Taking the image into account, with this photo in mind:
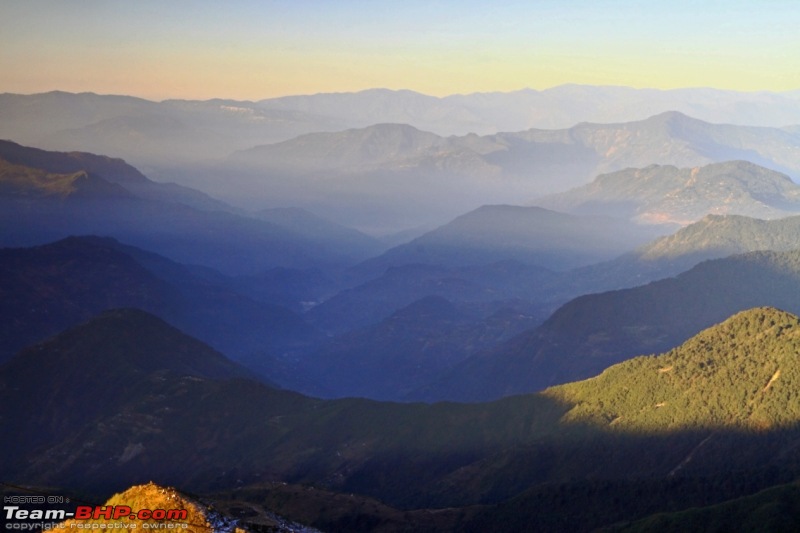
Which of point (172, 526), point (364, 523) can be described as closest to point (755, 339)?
point (364, 523)

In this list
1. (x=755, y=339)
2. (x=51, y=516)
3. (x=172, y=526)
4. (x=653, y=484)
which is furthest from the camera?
(x=755, y=339)

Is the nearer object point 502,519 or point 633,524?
point 633,524

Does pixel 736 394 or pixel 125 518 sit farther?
pixel 736 394

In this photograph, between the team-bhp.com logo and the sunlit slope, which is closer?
the team-bhp.com logo

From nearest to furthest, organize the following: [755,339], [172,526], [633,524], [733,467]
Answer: [172,526] < [633,524] < [733,467] < [755,339]

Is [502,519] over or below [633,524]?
below

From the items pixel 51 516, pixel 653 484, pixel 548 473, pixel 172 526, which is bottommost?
pixel 548 473

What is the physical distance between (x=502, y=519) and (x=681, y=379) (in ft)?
225

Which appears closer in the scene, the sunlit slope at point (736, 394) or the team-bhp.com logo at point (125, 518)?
the team-bhp.com logo at point (125, 518)

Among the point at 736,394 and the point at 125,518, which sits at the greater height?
the point at 125,518

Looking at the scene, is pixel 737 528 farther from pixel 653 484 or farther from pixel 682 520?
pixel 653 484

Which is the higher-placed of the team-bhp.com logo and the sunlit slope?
the team-bhp.com logo

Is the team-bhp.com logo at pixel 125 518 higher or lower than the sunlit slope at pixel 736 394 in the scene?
higher

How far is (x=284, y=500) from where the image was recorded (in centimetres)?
16888
